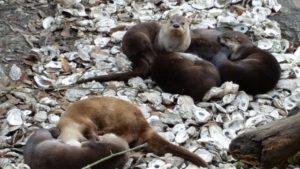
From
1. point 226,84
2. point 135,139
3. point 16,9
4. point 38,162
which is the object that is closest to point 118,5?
point 16,9

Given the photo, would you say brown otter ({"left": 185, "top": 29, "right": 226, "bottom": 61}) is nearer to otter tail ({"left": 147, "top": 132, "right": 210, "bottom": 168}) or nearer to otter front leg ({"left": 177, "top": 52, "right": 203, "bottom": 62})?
otter front leg ({"left": 177, "top": 52, "right": 203, "bottom": 62})

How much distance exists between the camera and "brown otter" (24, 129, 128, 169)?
3293mm

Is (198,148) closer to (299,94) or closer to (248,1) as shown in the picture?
(299,94)

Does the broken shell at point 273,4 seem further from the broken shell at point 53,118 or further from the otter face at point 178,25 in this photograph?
the broken shell at point 53,118

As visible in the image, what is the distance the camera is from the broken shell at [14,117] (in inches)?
156

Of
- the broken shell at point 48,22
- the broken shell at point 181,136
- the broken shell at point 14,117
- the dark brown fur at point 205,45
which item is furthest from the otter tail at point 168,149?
the broken shell at point 48,22

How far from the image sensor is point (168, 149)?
3.63 metres

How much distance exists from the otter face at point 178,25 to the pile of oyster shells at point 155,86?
0.36 metres

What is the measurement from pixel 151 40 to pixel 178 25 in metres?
0.24

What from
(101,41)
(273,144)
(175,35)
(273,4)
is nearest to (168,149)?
(273,144)

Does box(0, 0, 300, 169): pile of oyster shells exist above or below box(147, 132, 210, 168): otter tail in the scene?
below

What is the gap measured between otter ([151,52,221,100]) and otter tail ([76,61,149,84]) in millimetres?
80

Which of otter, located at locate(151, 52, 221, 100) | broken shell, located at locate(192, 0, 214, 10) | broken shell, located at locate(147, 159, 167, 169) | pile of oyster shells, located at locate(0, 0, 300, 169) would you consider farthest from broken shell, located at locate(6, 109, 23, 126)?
broken shell, located at locate(192, 0, 214, 10)

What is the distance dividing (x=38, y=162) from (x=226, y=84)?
1491 mm
